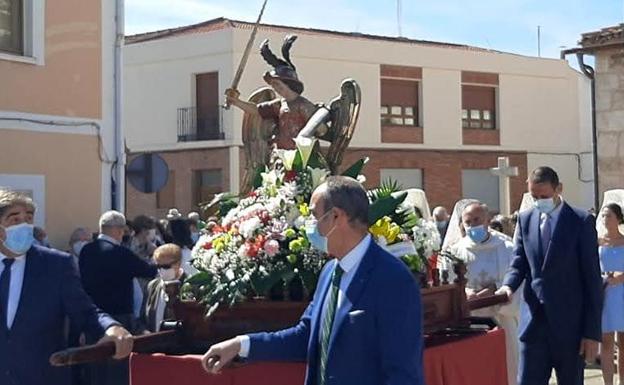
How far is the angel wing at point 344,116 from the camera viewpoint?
6898 mm

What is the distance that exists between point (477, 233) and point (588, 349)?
2131 millimetres

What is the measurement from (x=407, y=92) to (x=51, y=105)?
73.2 ft

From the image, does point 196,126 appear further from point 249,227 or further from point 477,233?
point 249,227

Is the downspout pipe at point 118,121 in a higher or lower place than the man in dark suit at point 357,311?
higher

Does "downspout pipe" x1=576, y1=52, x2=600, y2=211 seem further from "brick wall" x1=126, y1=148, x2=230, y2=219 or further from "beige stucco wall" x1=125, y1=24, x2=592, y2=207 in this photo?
"brick wall" x1=126, y1=148, x2=230, y2=219

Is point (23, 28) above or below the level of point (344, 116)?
above

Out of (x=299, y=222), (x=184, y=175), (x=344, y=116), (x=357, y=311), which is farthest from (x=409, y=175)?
(x=357, y=311)

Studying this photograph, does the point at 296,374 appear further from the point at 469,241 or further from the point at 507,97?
the point at 507,97

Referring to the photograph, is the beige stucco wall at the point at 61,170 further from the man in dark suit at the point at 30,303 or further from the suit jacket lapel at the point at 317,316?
the suit jacket lapel at the point at 317,316

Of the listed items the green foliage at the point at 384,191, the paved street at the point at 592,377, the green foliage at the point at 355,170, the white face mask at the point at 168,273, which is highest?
the green foliage at the point at 355,170

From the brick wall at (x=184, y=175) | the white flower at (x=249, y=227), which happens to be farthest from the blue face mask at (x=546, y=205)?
the brick wall at (x=184, y=175)

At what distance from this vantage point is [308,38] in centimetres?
3250

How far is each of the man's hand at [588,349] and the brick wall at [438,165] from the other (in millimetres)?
26540

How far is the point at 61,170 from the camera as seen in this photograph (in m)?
13.8
